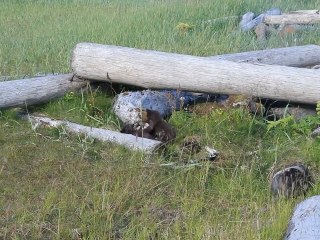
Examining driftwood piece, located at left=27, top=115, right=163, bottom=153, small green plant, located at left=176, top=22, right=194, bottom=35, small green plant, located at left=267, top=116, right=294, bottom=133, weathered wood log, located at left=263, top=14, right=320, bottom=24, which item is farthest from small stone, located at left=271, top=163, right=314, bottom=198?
weathered wood log, located at left=263, top=14, right=320, bottom=24

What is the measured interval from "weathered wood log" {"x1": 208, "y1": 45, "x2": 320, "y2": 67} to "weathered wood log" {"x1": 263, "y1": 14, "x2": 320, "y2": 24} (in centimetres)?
404

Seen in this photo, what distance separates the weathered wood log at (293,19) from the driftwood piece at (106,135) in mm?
6682

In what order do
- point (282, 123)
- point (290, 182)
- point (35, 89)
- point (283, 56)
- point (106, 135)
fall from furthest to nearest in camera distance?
point (283, 56)
point (35, 89)
point (282, 123)
point (106, 135)
point (290, 182)

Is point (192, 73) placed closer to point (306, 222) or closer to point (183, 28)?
point (306, 222)

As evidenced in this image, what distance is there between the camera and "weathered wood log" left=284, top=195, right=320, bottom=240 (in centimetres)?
409

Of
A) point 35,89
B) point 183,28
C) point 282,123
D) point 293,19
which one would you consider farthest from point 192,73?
point 293,19

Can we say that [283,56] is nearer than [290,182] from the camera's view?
No

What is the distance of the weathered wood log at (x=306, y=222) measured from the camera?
409cm

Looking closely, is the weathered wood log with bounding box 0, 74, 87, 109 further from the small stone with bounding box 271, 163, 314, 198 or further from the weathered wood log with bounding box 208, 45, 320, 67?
the small stone with bounding box 271, 163, 314, 198

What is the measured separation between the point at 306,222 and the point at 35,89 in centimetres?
393

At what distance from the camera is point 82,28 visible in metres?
12.5

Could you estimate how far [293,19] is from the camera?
12.7 m

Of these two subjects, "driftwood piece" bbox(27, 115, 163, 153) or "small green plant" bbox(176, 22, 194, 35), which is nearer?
"driftwood piece" bbox(27, 115, 163, 153)

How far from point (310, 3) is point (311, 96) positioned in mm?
8980
